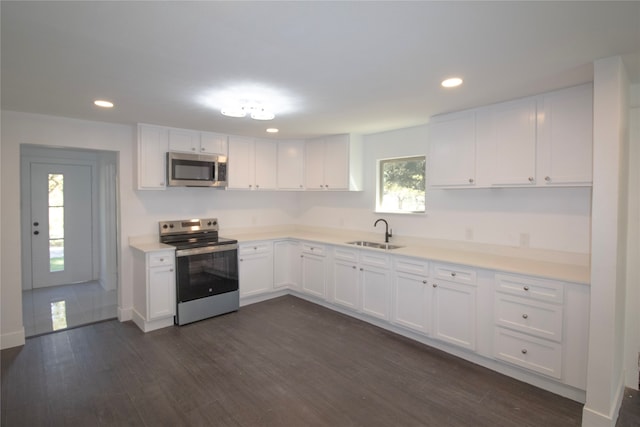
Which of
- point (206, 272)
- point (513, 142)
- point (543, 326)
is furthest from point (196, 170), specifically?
point (543, 326)

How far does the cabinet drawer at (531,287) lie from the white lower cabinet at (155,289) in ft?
11.2

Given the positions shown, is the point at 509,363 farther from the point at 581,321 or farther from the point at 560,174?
the point at 560,174


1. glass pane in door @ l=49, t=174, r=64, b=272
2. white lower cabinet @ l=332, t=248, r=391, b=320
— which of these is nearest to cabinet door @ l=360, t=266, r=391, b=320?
white lower cabinet @ l=332, t=248, r=391, b=320

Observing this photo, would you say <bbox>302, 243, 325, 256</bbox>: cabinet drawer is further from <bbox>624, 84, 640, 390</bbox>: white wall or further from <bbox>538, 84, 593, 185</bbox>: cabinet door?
<bbox>624, 84, 640, 390</bbox>: white wall

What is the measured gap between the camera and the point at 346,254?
422 centimetres

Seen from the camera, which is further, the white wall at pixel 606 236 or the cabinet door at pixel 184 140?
the cabinet door at pixel 184 140

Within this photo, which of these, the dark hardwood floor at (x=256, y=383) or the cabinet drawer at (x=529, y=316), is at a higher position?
the cabinet drawer at (x=529, y=316)

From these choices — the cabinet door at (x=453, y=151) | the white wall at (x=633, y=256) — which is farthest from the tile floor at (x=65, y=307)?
the white wall at (x=633, y=256)

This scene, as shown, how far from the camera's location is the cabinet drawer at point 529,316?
2.55 m

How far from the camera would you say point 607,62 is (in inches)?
83.4

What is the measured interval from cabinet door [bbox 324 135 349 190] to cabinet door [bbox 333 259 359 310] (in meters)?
1.12

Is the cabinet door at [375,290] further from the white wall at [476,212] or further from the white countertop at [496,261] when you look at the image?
the white wall at [476,212]

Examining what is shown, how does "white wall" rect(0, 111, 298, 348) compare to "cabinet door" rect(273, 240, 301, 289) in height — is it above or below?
above

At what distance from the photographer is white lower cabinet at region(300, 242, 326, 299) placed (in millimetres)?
4551
